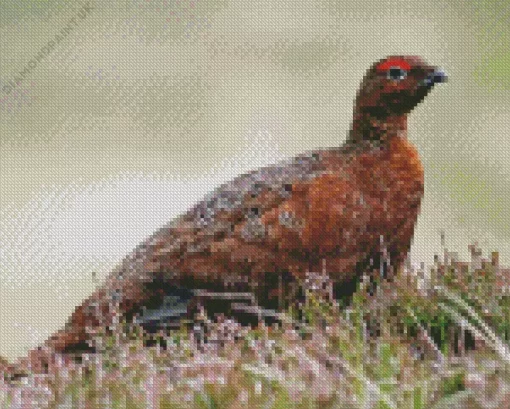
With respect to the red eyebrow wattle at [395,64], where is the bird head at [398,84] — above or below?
below

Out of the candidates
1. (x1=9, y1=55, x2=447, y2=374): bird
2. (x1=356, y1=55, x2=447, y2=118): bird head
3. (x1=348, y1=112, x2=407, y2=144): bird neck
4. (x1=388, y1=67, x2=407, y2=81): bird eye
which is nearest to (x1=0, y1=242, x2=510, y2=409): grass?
(x1=9, y1=55, x2=447, y2=374): bird

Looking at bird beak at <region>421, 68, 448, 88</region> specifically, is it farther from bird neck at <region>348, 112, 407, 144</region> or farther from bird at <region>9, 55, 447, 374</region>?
bird neck at <region>348, 112, 407, 144</region>

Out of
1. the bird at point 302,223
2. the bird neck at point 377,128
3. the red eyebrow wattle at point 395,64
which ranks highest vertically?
the red eyebrow wattle at point 395,64

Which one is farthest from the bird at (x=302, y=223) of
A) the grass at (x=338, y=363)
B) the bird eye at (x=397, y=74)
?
the grass at (x=338, y=363)

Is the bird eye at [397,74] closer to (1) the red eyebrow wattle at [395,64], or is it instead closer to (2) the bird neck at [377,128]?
(1) the red eyebrow wattle at [395,64]

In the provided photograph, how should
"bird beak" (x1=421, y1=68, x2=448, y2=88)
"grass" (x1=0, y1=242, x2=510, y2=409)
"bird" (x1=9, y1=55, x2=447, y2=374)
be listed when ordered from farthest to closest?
1. "bird beak" (x1=421, y1=68, x2=448, y2=88)
2. "bird" (x1=9, y1=55, x2=447, y2=374)
3. "grass" (x1=0, y1=242, x2=510, y2=409)

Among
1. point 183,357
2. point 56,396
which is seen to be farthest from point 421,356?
point 56,396

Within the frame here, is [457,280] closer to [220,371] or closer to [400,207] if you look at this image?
[400,207]
